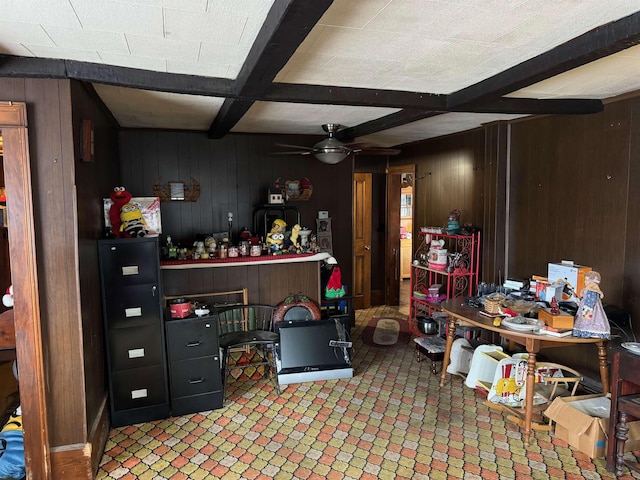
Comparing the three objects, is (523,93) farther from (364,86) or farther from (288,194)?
(288,194)

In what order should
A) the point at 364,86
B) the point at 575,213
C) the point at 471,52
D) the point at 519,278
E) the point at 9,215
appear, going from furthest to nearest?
1. the point at 519,278
2. the point at 575,213
3. the point at 364,86
4. the point at 9,215
5. the point at 471,52

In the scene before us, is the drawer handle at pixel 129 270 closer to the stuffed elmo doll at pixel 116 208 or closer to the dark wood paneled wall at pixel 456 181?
the stuffed elmo doll at pixel 116 208

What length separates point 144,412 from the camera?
324 centimetres

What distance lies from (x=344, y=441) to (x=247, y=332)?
1.44 m

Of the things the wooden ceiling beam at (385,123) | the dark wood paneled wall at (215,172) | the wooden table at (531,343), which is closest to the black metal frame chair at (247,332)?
the dark wood paneled wall at (215,172)

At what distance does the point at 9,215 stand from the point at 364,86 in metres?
2.15

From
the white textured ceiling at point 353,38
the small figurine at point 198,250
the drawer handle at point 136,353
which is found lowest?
the drawer handle at point 136,353

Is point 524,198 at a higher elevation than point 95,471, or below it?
higher

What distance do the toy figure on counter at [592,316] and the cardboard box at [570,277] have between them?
0.47 meters

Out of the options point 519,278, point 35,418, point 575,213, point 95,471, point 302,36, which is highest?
point 302,36

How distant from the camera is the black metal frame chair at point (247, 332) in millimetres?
3783

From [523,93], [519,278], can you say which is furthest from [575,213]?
[523,93]

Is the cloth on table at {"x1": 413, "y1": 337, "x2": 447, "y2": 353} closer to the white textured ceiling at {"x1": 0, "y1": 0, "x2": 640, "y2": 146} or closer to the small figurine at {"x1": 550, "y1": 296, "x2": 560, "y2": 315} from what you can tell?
the small figurine at {"x1": 550, "y1": 296, "x2": 560, "y2": 315}

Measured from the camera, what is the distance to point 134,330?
317cm
